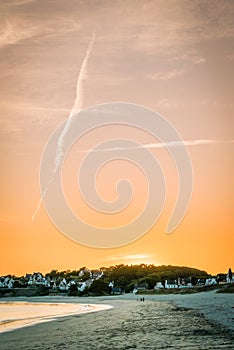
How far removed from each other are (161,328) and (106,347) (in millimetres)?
7169

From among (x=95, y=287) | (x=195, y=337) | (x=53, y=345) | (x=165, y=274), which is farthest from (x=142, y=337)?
(x=165, y=274)

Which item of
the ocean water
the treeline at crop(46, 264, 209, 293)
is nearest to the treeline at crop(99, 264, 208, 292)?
the treeline at crop(46, 264, 209, 293)

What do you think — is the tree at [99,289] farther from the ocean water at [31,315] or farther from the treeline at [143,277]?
the ocean water at [31,315]

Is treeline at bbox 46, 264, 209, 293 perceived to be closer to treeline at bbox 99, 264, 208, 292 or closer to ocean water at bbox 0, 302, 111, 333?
treeline at bbox 99, 264, 208, 292

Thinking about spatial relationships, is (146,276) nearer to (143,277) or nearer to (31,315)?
(143,277)

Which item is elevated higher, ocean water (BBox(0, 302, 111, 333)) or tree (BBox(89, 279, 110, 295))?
tree (BBox(89, 279, 110, 295))

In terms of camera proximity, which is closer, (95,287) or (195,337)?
(195,337)

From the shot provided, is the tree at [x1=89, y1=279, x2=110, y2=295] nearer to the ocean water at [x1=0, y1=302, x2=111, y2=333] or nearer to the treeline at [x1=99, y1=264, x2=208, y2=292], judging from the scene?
the treeline at [x1=99, y1=264, x2=208, y2=292]

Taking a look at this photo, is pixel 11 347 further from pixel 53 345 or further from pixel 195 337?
pixel 195 337

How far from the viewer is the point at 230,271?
13312cm

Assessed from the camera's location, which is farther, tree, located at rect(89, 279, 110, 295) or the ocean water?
tree, located at rect(89, 279, 110, 295)

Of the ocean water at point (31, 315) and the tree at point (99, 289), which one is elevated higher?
the tree at point (99, 289)

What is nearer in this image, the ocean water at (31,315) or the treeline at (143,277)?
the ocean water at (31,315)

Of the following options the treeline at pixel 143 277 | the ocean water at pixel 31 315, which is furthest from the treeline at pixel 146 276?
the ocean water at pixel 31 315
